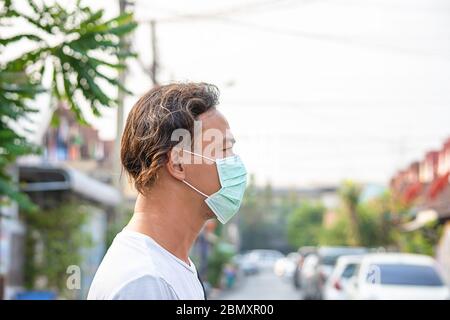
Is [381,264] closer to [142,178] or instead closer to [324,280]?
[324,280]

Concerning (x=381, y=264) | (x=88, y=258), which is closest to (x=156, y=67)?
(x=88, y=258)

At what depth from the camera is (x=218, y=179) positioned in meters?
2.81

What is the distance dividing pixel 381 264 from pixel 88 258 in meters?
10.4

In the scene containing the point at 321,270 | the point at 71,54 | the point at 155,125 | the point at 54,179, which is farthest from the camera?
the point at 321,270

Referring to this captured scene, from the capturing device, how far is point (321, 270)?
74.8 ft

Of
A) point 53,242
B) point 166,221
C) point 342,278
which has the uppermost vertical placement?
point 166,221

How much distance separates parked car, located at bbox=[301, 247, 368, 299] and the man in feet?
61.4

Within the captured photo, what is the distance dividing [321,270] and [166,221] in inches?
808

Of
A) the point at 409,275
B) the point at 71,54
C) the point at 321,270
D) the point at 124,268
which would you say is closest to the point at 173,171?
the point at 124,268

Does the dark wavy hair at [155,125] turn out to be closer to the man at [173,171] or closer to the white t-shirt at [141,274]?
the man at [173,171]

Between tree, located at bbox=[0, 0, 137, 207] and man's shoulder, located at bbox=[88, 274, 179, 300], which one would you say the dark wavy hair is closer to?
man's shoulder, located at bbox=[88, 274, 179, 300]

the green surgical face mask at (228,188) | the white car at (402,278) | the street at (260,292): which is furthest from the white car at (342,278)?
the green surgical face mask at (228,188)

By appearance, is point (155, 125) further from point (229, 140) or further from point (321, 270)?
point (321, 270)
